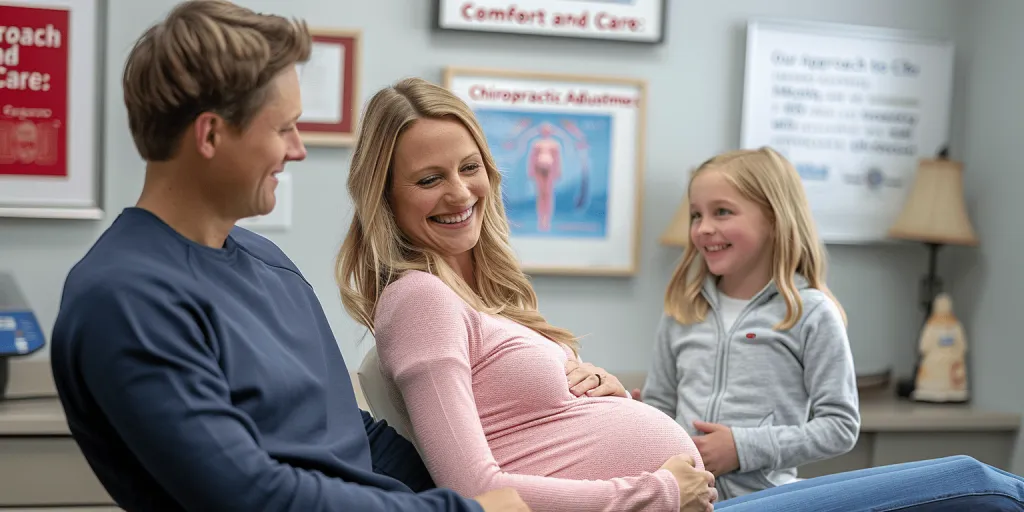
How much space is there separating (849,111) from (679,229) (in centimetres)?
64

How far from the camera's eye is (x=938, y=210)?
270cm

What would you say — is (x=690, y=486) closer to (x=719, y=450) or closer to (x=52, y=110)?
(x=719, y=450)

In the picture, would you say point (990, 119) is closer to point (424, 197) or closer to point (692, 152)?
point (692, 152)

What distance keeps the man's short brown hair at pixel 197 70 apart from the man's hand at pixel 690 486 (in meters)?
0.66

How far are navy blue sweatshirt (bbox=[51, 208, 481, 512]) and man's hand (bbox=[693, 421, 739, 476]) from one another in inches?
30.1

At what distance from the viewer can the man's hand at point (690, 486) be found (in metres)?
1.24

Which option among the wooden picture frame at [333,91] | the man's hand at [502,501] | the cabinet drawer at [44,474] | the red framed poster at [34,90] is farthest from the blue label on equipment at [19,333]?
the man's hand at [502,501]

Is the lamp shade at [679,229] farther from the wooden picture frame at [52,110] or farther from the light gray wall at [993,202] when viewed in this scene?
the wooden picture frame at [52,110]

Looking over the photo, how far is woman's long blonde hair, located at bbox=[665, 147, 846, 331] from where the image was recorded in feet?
6.28

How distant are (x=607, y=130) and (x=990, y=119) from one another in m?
1.06

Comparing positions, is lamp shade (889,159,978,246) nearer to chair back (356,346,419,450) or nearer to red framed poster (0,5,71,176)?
chair back (356,346,419,450)

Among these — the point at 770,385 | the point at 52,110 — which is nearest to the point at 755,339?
the point at 770,385

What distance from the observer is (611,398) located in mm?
1380

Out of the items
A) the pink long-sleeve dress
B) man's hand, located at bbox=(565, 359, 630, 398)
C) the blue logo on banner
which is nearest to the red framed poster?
the pink long-sleeve dress
